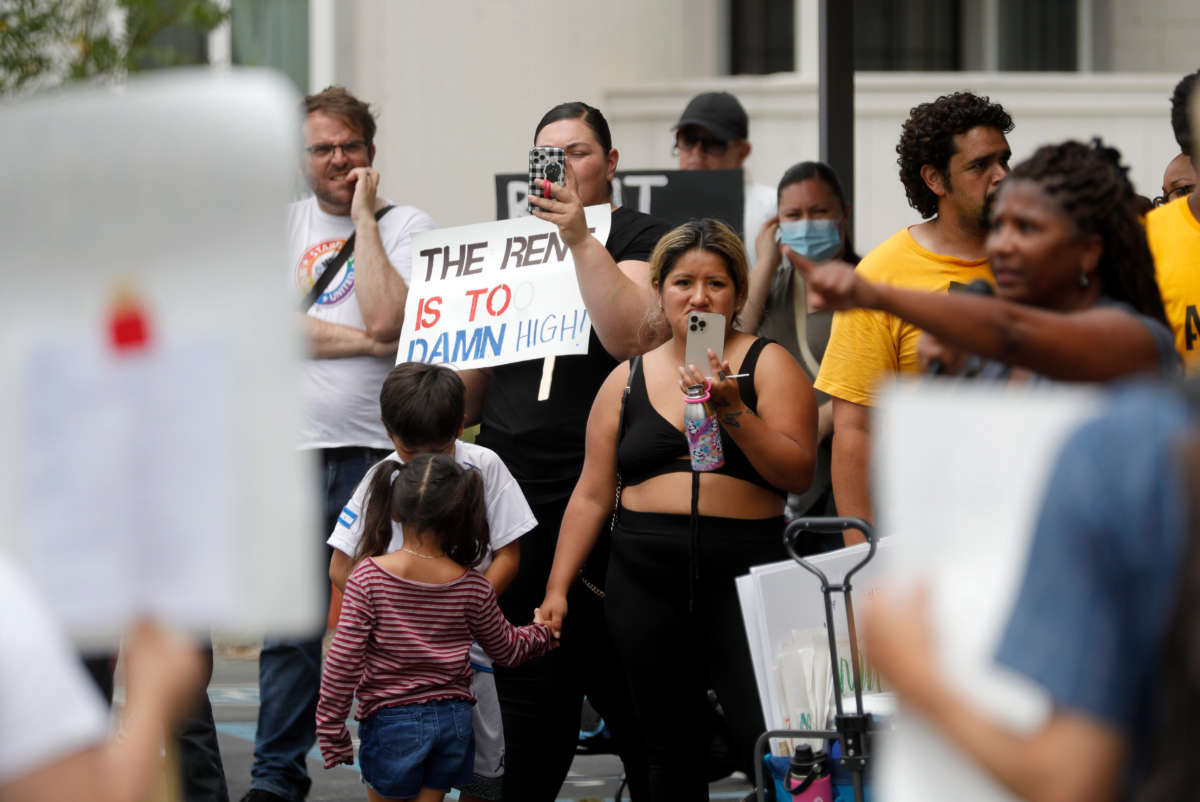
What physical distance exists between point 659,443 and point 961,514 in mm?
2443

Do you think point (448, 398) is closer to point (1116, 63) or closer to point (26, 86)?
point (26, 86)

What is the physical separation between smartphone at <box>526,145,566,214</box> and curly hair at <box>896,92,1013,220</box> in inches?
36.7

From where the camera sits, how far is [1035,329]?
91.0 inches

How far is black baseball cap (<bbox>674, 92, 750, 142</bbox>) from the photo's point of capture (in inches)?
261

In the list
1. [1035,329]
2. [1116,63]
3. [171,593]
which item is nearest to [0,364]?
[171,593]

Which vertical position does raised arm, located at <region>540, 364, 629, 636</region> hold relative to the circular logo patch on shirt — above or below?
below

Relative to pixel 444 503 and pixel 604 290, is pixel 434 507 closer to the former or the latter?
pixel 444 503

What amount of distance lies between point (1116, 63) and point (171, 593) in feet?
32.3

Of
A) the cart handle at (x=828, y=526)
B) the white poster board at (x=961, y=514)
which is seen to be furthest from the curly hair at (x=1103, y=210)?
the cart handle at (x=828, y=526)

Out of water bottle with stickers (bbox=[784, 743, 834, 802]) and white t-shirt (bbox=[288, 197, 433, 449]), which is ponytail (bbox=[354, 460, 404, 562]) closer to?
white t-shirt (bbox=[288, 197, 433, 449])

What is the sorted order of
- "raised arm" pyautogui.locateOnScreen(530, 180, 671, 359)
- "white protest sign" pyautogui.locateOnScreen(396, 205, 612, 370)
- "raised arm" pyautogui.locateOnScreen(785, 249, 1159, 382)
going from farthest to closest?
1. "white protest sign" pyautogui.locateOnScreen(396, 205, 612, 370)
2. "raised arm" pyautogui.locateOnScreen(530, 180, 671, 359)
3. "raised arm" pyautogui.locateOnScreen(785, 249, 1159, 382)

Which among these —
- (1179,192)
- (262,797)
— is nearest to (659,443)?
(262,797)

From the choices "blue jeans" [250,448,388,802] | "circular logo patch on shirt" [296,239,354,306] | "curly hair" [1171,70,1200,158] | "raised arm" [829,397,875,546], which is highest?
"curly hair" [1171,70,1200,158]

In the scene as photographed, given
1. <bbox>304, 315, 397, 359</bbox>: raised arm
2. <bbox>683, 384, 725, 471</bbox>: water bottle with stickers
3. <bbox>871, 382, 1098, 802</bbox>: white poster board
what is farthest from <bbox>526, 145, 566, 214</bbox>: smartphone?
<bbox>871, 382, 1098, 802</bbox>: white poster board
